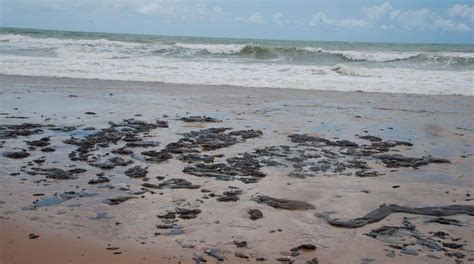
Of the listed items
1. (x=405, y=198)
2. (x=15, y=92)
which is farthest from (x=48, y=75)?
(x=405, y=198)

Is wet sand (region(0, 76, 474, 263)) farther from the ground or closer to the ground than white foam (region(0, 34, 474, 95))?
closer to the ground

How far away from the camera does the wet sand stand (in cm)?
397

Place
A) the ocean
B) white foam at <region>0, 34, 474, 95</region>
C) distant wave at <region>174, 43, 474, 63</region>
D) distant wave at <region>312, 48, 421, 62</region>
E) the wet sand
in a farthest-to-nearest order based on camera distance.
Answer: distant wave at <region>174, 43, 474, 63</region> < distant wave at <region>312, 48, 421, 62</region> < the ocean < white foam at <region>0, 34, 474, 95</region> < the wet sand

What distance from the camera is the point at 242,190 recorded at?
5465 millimetres

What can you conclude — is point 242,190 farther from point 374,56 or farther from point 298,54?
point 374,56

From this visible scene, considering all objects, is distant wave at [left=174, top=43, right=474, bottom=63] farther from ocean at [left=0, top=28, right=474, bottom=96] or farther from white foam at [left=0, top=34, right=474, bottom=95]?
white foam at [left=0, top=34, right=474, bottom=95]

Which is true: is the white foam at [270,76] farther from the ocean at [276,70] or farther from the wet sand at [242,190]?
the wet sand at [242,190]

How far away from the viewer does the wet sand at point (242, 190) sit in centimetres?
397

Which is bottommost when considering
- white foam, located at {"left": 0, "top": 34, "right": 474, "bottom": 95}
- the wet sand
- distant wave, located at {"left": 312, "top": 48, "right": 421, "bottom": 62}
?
the wet sand

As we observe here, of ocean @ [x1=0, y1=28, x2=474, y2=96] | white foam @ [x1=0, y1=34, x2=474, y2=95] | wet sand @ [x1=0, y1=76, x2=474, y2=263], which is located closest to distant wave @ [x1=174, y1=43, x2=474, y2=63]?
ocean @ [x1=0, y1=28, x2=474, y2=96]

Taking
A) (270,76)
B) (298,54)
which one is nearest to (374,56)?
(298,54)

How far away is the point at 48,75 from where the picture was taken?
1838cm

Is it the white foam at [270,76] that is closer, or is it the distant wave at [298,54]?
the white foam at [270,76]

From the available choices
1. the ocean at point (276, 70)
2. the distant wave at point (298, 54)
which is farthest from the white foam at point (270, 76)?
the distant wave at point (298, 54)
